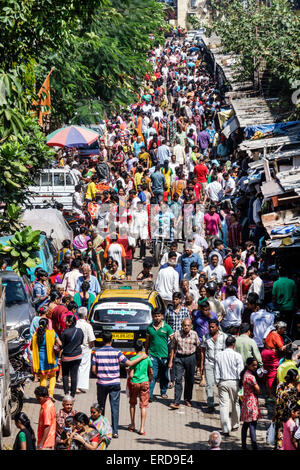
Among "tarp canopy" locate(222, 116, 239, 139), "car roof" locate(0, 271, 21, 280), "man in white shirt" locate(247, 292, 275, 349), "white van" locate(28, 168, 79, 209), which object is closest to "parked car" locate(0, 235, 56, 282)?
"car roof" locate(0, 271, 21, 280)

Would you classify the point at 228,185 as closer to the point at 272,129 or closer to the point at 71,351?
the point at 272,129

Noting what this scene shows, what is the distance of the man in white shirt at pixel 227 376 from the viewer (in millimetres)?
12672

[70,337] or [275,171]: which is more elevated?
[275,171]

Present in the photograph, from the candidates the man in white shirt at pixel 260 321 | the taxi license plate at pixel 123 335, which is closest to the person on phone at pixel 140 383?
the taxi license plate at pixel 123 335

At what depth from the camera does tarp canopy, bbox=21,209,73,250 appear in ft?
68.2

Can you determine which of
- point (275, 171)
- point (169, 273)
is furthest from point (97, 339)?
point (275, 171)

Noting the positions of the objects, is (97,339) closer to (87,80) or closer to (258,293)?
(258,293)

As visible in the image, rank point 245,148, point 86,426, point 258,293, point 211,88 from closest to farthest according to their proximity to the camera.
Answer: point 86,426 → point 258,293 → point 245,148 → point 211,88

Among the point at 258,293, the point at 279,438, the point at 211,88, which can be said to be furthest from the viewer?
the point at 211,88

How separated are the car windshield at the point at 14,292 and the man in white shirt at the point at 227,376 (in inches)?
180

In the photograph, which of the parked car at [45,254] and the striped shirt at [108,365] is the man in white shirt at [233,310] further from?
the parked car at [45,254]

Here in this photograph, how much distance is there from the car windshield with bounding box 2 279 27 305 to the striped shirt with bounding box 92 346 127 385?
3.69 metres
